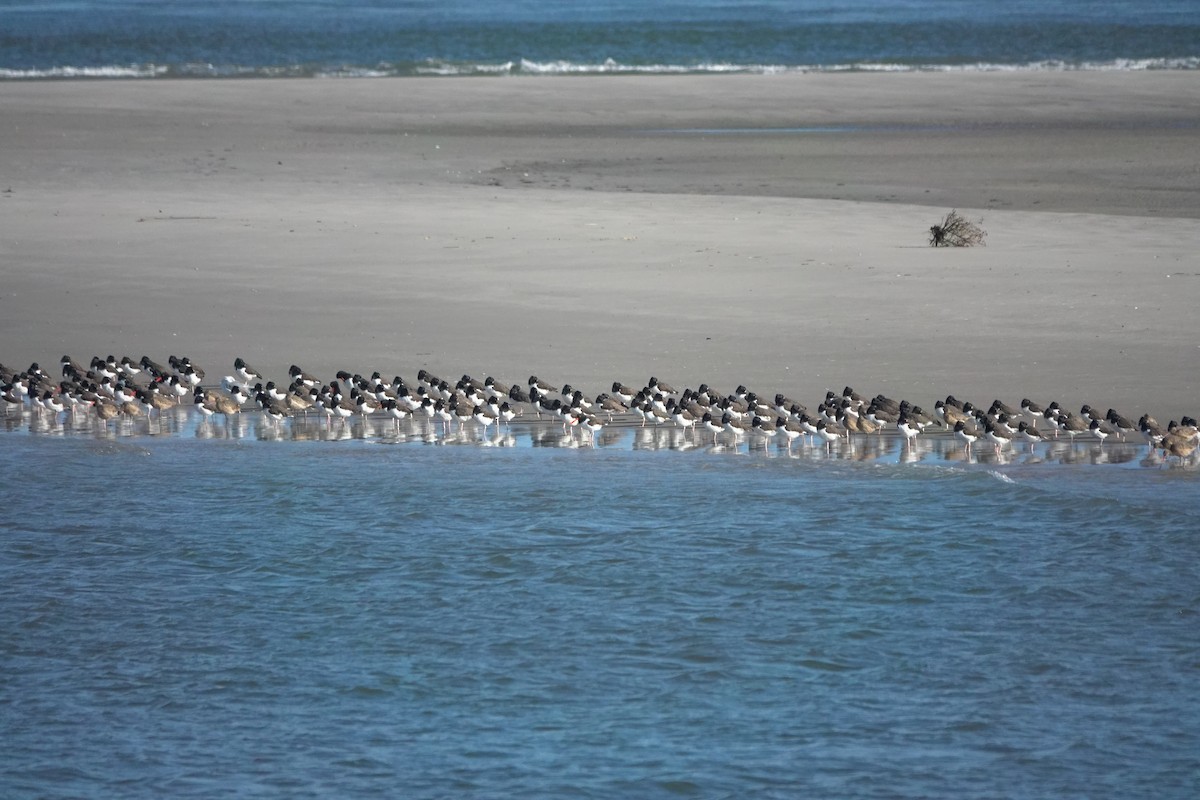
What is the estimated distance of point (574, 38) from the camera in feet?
240

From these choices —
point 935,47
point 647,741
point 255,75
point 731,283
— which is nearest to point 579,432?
point 731,283

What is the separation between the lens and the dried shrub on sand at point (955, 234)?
20.4 metres

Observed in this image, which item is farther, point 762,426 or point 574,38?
point 574,38

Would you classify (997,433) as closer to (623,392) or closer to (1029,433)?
(1029,433)

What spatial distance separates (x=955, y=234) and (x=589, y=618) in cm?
1150

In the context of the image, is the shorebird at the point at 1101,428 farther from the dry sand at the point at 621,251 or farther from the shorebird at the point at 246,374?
the shorebird at the point at 246,374

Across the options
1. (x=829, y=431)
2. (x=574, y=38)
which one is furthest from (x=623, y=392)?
(x=574, y=38)

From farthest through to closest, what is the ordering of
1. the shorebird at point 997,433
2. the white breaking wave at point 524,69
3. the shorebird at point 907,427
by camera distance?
the white breaking wave at point 524,69 → the shorebird at point 907,427 → the shorebird at point 997,433

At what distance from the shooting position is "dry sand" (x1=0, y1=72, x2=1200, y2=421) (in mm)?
16062

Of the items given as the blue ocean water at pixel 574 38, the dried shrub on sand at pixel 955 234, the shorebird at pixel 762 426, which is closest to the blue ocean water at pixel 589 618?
the shorebird at pixel 762 426

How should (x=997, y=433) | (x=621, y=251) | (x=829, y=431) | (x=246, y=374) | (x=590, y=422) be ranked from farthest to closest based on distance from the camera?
(x=621, y=251)
(x=246, y=374)
(x=590, y=422)
(x=829, y=431)
(x=997, y=433)

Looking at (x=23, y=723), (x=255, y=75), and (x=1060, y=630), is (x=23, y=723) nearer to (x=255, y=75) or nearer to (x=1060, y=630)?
(x=1060, y=630)

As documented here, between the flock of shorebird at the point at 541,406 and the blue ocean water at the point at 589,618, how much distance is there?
9.0 inches

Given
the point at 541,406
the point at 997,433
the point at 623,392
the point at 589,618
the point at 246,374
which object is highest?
the point at 246,374
